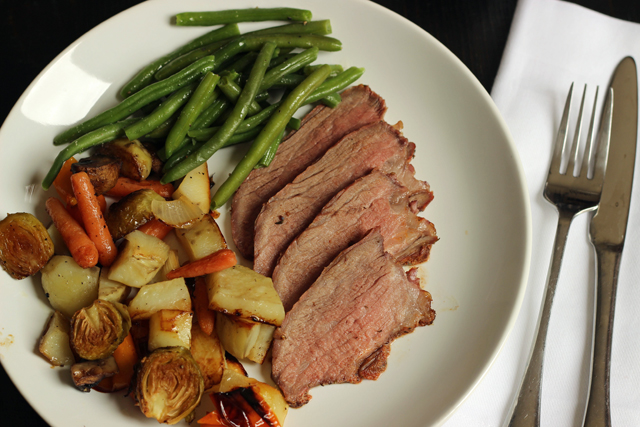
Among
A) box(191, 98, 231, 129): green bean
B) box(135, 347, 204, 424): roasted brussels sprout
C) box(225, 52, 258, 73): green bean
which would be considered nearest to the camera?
box(135, 347, 204, 424): roasted brussels sprout

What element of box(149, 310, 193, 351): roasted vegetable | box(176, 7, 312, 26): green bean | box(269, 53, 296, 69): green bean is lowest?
box(149, 310, 193, 351): roasted vegetable

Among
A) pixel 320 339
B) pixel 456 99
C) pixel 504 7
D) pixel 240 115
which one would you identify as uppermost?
pixel 504 7

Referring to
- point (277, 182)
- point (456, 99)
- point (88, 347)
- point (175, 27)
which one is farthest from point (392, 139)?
point (88, 347)

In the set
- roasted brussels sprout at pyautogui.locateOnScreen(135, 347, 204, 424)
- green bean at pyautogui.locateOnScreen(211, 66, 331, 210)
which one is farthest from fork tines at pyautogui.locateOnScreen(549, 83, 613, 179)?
roasted brussels sprout at pyautogui.locateOnScreen(135, 347, 204, 424)

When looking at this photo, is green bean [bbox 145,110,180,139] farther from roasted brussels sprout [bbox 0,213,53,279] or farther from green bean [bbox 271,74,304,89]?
roasted brussels sprout [bbox 0,213,53,279]

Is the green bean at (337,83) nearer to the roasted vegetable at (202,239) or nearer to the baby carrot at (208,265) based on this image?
the roasted vegetable at (202,239)

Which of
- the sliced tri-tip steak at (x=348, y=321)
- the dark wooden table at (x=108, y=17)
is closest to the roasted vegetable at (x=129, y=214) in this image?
the sliced tri-tip steak at (x=348, y=321)

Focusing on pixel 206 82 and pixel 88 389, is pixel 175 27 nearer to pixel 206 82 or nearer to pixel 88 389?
pixel 206 82
